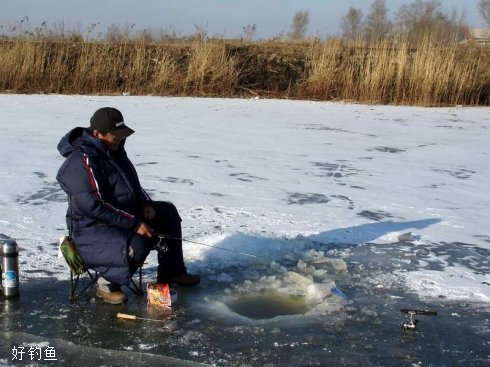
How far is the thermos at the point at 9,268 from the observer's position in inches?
166

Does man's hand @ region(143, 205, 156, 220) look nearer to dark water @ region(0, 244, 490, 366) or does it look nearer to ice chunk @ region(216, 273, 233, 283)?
dark water @ region(0, 244, 490, 366)

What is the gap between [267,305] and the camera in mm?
4363

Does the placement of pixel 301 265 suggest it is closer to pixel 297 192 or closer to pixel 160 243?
pixel 160 243

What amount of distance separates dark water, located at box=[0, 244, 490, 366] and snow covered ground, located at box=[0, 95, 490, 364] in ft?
0.52

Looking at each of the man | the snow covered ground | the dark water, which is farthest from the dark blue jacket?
the snow covered ground

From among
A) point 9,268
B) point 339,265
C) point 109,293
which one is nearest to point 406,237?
point 339,265

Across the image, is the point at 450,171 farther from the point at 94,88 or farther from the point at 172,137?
the point at 94,88

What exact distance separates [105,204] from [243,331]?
112 cm

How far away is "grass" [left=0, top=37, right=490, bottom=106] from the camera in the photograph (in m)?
15.2

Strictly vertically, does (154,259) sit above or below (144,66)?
below

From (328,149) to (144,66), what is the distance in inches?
328

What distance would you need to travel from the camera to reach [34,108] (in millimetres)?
13352

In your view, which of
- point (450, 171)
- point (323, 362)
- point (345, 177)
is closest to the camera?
point (323, 362)

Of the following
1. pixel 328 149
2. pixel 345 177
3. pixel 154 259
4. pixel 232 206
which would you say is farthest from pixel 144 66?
pixel 154 259
